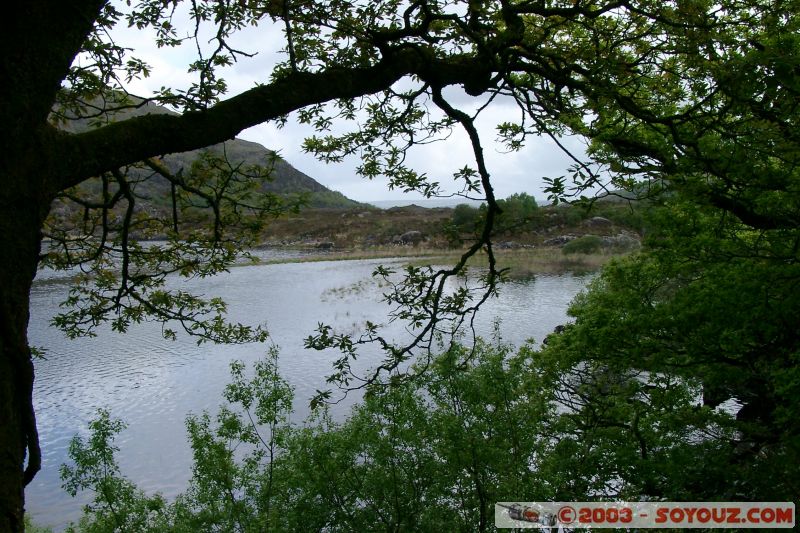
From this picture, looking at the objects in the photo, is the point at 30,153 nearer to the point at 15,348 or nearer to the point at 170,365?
the point at 15,348

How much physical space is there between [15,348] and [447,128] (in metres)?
3.30

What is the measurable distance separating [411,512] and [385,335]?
6.63 metres

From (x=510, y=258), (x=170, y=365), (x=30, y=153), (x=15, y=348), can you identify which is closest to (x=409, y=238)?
(x=510, y=258)

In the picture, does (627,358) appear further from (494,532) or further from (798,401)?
(494,532)

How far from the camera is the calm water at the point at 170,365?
31.3 feet

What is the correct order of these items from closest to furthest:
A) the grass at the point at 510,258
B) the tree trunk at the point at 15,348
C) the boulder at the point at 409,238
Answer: the tree trunk at the point at 15,348, the grass at the point at 510,258, the boulder at the point at 409,238

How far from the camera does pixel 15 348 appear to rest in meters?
2.03

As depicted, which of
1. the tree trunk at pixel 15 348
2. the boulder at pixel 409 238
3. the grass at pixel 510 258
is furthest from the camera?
the boulder at pixel 409 238

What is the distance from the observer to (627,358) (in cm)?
609

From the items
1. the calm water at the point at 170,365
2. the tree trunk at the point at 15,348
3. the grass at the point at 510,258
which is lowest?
the calm water at the point at 170,365

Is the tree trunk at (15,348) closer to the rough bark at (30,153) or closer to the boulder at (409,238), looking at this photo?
the rough bark at (30,153)

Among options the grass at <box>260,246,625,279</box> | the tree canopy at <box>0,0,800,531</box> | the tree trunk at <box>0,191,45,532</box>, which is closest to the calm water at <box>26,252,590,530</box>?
the grass at <box>260,246,625,279</box>

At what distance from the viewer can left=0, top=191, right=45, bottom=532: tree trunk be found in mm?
1946

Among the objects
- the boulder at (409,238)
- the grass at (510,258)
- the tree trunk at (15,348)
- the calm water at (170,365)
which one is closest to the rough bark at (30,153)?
the tree trunk at (15,348)
